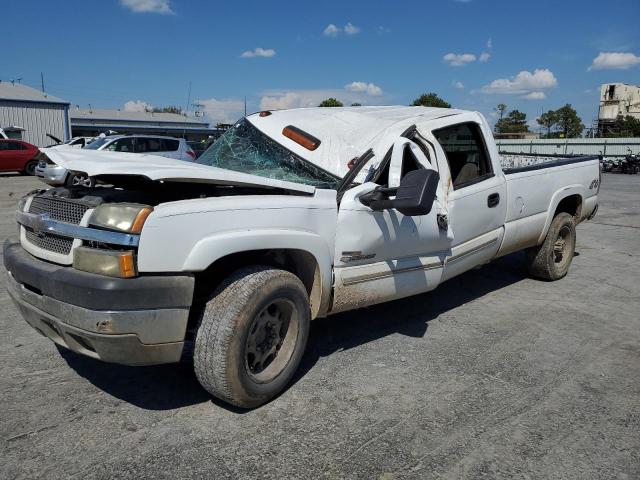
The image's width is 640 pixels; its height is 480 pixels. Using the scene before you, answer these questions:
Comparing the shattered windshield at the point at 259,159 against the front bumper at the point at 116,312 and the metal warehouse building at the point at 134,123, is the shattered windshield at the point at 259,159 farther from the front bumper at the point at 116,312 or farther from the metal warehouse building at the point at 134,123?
the metal warehouse building at the point at 134,123

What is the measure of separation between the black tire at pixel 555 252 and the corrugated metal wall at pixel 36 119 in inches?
1538

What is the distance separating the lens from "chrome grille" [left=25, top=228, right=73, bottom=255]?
2.88 m

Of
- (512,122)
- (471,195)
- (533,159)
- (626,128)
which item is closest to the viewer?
(471,195)

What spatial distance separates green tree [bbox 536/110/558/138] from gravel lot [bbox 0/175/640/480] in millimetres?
71733

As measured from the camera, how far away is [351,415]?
10.1 feet

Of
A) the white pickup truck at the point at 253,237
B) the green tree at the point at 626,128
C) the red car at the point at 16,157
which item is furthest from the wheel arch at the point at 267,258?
the green tree at the point at 626,128

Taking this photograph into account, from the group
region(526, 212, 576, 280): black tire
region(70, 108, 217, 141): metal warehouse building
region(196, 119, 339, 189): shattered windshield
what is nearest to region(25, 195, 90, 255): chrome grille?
region(196, 119, 339, 189): shattered windshield

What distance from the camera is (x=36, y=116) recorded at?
3847 centimetres

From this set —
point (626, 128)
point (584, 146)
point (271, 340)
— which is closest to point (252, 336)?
point (271, 340)

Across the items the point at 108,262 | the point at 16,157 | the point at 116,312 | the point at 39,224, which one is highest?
the point at 16,157

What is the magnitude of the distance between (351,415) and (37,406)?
6.02 feet

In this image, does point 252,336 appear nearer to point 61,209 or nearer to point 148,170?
point 148,170

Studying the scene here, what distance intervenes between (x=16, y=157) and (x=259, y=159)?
21514 millimetres

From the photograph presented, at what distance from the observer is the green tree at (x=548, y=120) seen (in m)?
69.5
